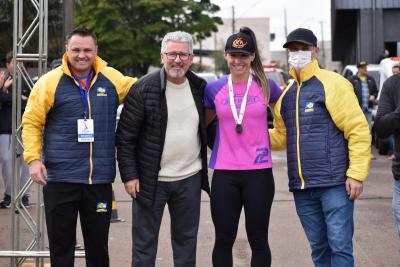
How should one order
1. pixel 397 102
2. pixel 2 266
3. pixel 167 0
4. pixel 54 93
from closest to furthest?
1. pixel 54 93
2. pixel 397 102
3. pixel 2 266
4. pixel 167 0

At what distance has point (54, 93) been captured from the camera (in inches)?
210

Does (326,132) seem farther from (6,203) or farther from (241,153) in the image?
(6,203)

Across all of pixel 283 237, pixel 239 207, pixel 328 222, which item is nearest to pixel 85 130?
pixel 239 207

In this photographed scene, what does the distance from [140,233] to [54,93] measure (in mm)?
1214

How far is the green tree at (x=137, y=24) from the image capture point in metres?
40.3

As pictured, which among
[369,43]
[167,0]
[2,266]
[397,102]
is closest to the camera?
[397,102]

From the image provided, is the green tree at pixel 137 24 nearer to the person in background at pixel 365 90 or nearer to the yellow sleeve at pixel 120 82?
the person in background at pixel 365 90

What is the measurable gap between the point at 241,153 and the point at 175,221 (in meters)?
0.77

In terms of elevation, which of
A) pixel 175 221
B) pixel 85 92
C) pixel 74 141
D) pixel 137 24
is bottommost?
pixel 175 221

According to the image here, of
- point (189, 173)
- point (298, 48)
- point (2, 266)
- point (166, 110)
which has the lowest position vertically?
point (2, 266)

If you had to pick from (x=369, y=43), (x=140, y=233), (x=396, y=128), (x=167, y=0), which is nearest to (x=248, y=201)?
(x=140, y=233)

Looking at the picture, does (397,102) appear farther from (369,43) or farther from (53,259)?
(369,43)

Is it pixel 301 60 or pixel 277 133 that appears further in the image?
pixel 277 133

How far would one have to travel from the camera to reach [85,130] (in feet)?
17.5
